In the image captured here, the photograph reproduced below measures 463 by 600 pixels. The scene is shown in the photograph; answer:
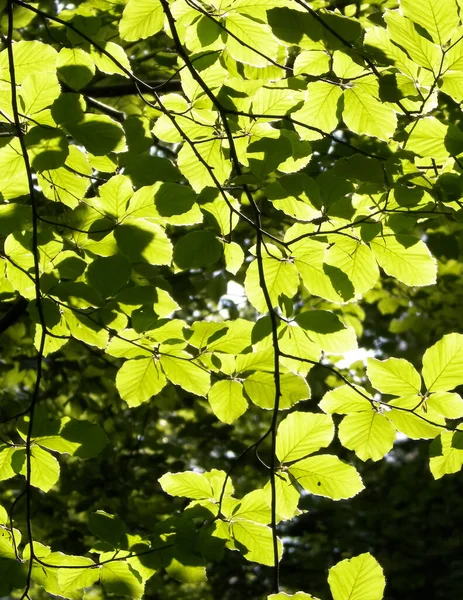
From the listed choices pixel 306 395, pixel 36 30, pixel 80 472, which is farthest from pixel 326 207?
pixel 80 472

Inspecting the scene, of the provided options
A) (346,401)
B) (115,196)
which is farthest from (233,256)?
(346,401)

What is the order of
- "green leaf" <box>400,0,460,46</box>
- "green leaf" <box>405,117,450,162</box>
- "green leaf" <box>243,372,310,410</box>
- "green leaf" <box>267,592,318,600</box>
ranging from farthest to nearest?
"green leaf" <box>243,372,310,410</box>, "green leaf" <box>405,117,450,162</box>, "green leaf" <box>400,0,460,46</box>, "green leaf" <box>267,592,318,600</box>

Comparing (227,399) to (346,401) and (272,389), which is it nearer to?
(272,389)

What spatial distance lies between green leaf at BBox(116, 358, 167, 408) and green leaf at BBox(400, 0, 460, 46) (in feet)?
2.81

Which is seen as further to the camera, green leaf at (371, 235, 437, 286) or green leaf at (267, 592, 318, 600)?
green leaf at (371, 235, 437, 286)

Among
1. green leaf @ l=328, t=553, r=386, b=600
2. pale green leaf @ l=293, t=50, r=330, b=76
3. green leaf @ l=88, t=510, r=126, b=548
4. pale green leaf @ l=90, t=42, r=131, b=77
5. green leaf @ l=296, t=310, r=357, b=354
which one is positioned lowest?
green leaf @ l=328, t=553, r=386, b=600

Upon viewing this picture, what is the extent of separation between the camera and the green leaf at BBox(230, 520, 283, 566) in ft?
Answer: 4.50

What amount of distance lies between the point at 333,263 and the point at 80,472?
3.47 m

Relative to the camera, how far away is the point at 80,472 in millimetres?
4434

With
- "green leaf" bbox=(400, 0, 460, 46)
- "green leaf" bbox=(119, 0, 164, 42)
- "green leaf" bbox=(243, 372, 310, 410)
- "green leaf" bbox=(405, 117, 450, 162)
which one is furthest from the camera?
"green leaf" bbox=(119, 0, 164, 42)

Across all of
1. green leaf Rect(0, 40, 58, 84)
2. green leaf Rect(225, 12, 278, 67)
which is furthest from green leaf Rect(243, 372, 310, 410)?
green leaf Rect(0, 40, 58, 84)

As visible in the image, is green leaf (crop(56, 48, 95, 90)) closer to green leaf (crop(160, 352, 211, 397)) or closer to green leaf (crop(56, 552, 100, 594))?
green leaf (crop(160, 352, 211, 397))

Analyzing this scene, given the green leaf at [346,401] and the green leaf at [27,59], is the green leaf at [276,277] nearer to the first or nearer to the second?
the green leaf at [346,401]

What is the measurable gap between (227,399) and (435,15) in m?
0.86
